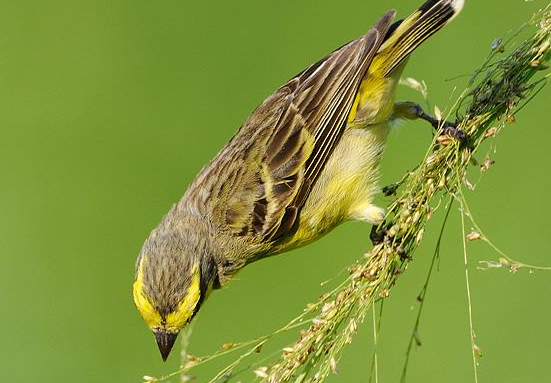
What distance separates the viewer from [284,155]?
541cm

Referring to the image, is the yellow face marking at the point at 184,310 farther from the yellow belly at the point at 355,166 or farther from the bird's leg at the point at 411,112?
the bird's leg at the point at 411,112

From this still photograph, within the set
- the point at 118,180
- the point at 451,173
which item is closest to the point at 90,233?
the point at 118,180

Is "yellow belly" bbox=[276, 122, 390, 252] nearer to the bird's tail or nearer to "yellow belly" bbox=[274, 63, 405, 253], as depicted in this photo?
"yellow belly" bbox=[274, 63, 405, 253]

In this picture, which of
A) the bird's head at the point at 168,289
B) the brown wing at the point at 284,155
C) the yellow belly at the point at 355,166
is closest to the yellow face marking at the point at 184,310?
the bird's head at the point at 168,289

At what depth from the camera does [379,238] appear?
15.0 ft

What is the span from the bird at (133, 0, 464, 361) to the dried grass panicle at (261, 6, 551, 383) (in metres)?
1.06

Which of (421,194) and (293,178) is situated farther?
(293,178)

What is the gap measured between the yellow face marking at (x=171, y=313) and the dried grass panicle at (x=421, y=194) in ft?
3.92

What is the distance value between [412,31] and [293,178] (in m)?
0.93

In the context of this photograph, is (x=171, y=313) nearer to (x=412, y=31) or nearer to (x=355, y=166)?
(x=355, y=166)

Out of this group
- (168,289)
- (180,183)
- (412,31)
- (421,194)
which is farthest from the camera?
(180,183)

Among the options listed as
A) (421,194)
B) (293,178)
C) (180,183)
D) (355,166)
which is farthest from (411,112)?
(180,183)

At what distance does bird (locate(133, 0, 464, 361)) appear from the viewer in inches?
199

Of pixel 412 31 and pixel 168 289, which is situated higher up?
pixel 412 31
